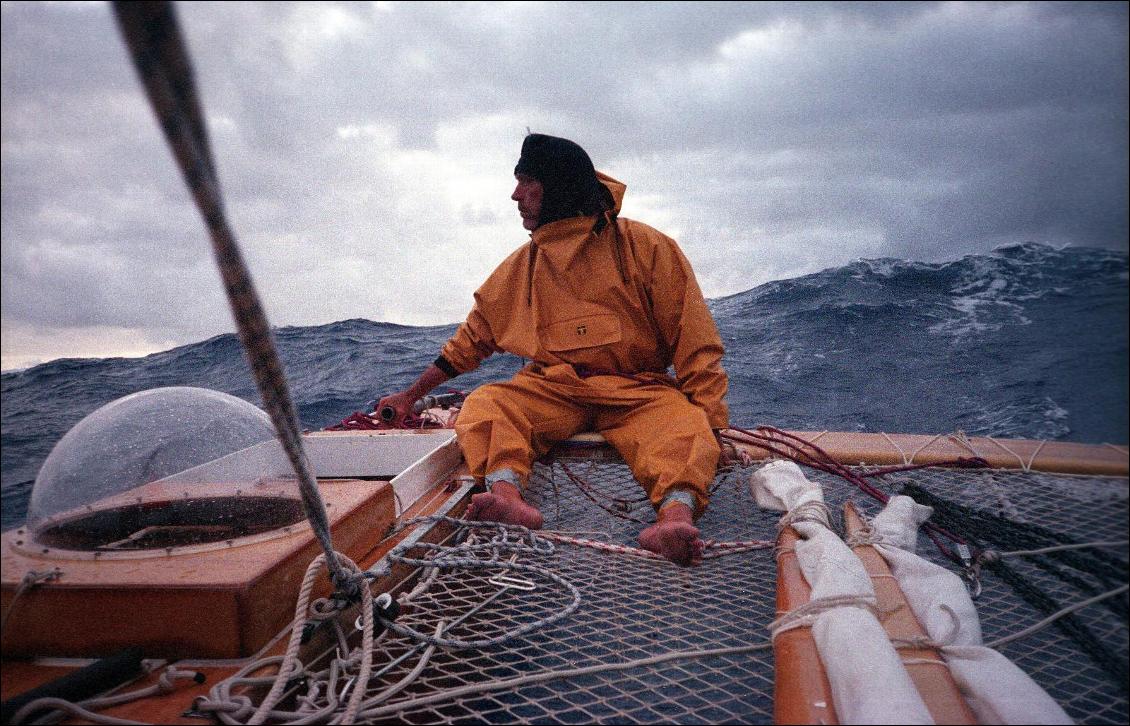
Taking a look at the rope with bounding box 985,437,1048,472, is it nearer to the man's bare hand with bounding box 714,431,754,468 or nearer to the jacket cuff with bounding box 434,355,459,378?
the man's bare hand with bounding box 714,431,754,468

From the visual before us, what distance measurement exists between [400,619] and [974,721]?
1.22 meters

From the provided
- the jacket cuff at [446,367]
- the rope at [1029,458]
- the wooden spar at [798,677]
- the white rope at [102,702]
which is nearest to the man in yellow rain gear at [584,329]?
the jacket cuff at [446,367]

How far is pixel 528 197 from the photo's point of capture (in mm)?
2982

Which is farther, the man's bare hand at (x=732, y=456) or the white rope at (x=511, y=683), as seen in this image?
the man's bare hand at (x=732, y=456)

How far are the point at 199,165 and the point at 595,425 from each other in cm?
238

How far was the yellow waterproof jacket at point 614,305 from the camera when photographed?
2.80 m

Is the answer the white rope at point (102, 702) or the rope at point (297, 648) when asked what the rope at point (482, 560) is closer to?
the rope at point (297, 648)

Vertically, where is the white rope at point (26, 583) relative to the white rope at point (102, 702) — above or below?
above

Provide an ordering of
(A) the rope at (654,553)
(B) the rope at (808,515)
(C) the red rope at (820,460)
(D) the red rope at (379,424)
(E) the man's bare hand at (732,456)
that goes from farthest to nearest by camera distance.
→ (D) the red rope at (379,424) → (E) the man's bare hand at (732,456) → (C) the red rope at (820,460) → (A) the rope at (654,553) → (B) the rope at (808,515)

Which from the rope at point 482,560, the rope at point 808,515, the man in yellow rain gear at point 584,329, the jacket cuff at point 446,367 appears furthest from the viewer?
the jacket cuff at point 446,367

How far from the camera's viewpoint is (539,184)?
294 cm

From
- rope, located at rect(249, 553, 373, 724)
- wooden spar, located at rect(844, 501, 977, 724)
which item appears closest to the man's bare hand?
wooden spar, located at rect(844, 501, 977, 724)

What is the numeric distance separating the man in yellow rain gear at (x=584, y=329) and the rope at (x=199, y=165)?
1648mm

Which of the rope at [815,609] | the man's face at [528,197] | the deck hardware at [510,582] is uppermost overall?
the man's face at [528,197]
